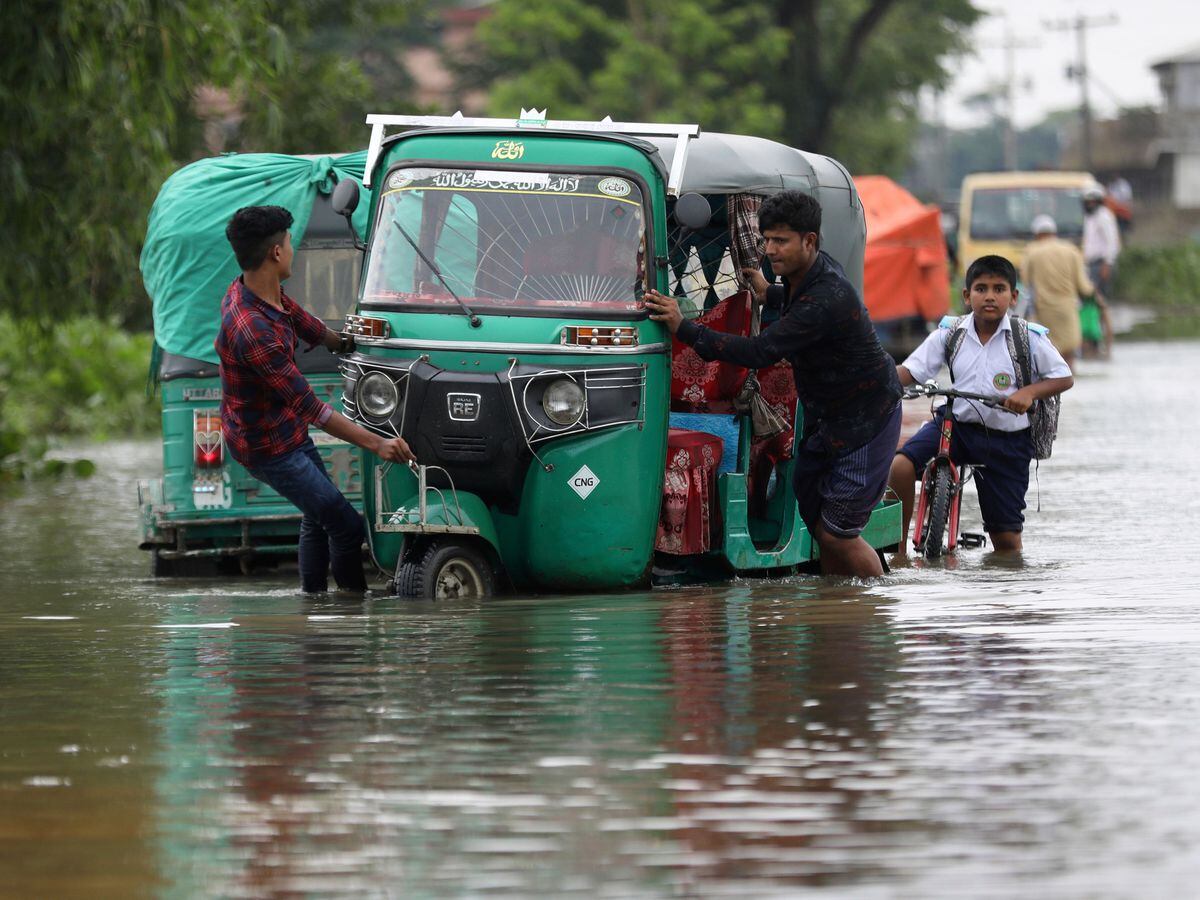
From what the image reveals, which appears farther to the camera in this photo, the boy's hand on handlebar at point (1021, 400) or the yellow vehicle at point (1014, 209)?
the yellow vehicle at point (1014, 209)

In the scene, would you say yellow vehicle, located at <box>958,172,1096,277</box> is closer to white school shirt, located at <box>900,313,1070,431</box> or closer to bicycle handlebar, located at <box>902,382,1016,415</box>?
white school shirt, located at <box>900,313,1070,431</box>

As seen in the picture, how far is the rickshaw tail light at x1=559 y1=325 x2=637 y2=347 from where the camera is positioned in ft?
30.3

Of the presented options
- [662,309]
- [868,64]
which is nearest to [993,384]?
[662,309]

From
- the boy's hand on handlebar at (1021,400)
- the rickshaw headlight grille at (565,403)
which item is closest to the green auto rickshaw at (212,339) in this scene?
the rickshaw headlight grille at (565,403)

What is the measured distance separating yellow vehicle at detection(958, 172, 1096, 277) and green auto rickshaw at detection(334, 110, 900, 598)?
77.2 ft

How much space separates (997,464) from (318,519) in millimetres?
3365

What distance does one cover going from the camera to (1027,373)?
35.0 feet

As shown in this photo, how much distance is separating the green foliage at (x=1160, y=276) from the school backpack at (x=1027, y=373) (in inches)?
A: 1400

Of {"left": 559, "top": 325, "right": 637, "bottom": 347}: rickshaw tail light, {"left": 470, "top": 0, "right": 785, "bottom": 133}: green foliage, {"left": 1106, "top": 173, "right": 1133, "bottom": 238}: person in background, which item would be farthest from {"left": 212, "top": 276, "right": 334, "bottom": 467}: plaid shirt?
{"left": 470, "top": 0, "right": 785, "bottom": 133}: green foliage

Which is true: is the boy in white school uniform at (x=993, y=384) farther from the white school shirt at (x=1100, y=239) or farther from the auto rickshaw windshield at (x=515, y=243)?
the white school shirt at (x=1100, y=239)

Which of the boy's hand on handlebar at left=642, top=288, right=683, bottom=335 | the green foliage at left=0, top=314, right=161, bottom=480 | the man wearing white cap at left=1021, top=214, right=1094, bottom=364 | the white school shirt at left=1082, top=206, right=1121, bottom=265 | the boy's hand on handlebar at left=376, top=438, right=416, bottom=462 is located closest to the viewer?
the boy's hand on handlebar at left=376, top=438, right=416, bottom=462

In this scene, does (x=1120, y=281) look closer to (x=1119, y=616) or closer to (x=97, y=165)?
(x=97, y=165)

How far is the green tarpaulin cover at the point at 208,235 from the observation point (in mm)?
11609

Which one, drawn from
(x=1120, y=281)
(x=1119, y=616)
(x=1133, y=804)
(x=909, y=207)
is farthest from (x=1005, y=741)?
(x=1120, y=281)
